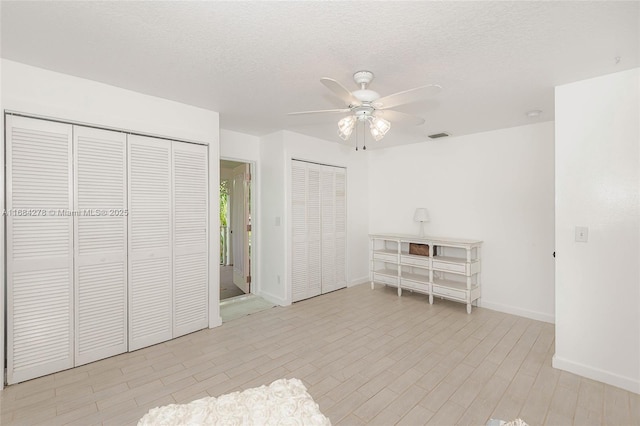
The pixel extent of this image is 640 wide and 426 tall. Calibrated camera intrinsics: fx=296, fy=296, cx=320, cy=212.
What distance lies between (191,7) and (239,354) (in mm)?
2795

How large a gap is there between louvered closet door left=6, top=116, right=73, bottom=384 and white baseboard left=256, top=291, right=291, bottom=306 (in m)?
2.35

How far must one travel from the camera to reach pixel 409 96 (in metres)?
1.98

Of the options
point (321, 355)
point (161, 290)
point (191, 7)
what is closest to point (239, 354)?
point (321, 355)

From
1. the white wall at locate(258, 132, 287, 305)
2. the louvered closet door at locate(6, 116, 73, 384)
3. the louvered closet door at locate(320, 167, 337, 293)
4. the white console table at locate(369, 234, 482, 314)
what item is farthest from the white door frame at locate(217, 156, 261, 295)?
the louvered closet door at locate(6, 116, 73, 384)

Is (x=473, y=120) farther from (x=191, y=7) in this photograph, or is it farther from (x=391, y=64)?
(x=191, y=7)

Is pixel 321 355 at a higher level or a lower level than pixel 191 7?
lower

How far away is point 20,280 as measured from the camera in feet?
7.77

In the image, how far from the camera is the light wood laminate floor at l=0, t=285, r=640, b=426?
2047 millimetres

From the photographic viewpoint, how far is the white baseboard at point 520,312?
3648mm

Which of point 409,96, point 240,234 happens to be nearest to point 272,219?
point 240,234

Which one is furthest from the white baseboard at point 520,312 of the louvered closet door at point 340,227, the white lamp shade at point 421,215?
the louvered closet door at point 340,227

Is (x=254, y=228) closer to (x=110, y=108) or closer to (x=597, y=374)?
(x=110, y=108)

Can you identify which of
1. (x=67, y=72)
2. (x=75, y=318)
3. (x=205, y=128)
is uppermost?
(x=67, y=72)

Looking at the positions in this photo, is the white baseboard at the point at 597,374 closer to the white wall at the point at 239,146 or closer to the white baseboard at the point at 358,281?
the white baseboard at the point at 358,281
